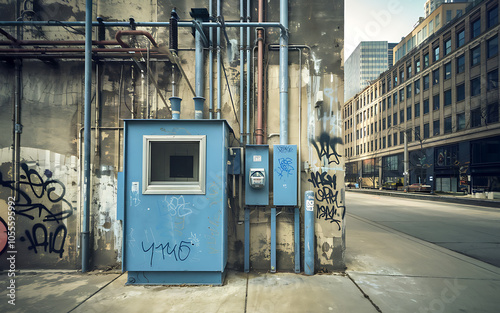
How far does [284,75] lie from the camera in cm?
492

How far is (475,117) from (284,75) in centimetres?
3450

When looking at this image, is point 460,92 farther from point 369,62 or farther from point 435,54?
point 369,62

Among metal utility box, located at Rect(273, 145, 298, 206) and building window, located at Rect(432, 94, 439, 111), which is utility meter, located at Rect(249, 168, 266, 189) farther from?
building window, located at Rect(432, 94, 439, 111)

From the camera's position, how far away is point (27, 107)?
5059mm

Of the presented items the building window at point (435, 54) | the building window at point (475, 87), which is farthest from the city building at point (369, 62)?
the building window at point (475, 87)

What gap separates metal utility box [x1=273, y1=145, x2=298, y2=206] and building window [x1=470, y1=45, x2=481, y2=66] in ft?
118

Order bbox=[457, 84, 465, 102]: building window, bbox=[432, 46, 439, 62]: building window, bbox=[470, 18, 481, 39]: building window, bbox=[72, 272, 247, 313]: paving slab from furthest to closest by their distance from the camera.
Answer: bbox=[432, 46, 439, 62]: building window → bbox=[457, 84, 465, 102]: building window → bbox=[470, 18, 481, 39]: building window → bbox=[72, 272, 247, 313]: paving slab

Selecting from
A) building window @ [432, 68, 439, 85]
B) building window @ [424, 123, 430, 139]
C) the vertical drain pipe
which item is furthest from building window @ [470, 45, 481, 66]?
the vertical drain pipe

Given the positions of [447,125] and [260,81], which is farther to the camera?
[447,125]

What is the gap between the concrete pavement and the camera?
140 inches

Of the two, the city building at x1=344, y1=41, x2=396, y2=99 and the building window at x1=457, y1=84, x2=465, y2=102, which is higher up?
the city building at x1=344, y1=41, x2=396, y2=99

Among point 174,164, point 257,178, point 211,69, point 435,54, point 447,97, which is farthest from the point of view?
point 435,54

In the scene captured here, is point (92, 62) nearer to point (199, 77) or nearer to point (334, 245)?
point (199, 77)

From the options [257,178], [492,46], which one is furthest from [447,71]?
[257,178]
